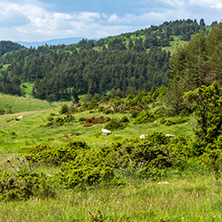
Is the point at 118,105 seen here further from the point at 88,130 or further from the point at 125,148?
the point at 125,148

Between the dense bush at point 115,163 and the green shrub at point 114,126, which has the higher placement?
the dense bush at point 115,163

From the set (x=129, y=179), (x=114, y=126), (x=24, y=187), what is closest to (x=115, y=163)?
(x=129, y=179)

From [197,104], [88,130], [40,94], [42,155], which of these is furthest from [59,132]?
[40,94]

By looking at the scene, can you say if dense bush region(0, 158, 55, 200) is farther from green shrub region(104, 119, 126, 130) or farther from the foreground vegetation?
green shrub region(104, 119, 126, 130)

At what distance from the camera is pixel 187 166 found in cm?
936

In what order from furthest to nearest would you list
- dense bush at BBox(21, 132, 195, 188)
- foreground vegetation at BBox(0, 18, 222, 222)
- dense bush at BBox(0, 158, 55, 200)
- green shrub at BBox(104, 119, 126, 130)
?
green shrub at BBox(104, 119, 126, 130), dense bush at BBox(21, 132, 195, 188), dense bush at BBox(0, 158, 55, 200), foreground vegetation at BBox(0, 18, 222, 222)

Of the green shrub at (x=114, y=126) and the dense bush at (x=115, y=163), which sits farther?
the green shrub at (x=114, y=126)

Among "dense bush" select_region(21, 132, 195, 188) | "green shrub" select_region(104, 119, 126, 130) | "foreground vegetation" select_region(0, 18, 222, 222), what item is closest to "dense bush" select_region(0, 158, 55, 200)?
"foreground vegetation" select_region(0, 18, 222, 222)

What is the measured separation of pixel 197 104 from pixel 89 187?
612cm

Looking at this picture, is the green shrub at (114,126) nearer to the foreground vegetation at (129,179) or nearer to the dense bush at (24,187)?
the foreground vegetation at (129,179)

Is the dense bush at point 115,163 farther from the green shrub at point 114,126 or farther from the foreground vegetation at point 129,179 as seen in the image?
the green shrub at point 114,126

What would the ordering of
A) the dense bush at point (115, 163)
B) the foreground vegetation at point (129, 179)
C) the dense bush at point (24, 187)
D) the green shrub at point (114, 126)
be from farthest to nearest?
the green shrub at point (114, 126) → the dense bush at point (115, 163) → the dense bush at point (24, 187) → the foreground vegetation at point (129, 179)

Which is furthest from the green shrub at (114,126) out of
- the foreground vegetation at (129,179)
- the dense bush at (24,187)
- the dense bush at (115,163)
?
the dense bush at (24,187)

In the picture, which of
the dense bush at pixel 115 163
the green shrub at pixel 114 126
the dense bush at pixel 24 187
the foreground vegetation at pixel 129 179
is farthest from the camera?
the green shrub at pixel 114 126
